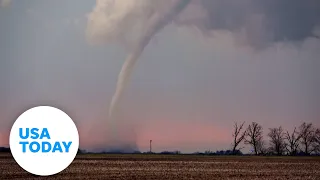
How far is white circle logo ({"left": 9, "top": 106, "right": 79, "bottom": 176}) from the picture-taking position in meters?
39.3

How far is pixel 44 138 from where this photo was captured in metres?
39.2

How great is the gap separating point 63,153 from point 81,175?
715 centimetres

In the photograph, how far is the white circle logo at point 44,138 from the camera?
129 ft

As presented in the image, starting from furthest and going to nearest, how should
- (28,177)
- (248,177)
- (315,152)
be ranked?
1. (315,152)
2. (248,177)
3. (28,177)

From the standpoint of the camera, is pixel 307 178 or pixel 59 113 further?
pixel 307 178

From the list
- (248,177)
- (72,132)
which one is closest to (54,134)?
(72,132)

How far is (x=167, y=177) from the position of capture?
45094mm

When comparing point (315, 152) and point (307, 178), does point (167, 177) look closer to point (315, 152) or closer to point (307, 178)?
point (307, 178)

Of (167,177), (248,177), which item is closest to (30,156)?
(167,177)

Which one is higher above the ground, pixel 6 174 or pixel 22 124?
pixel 22 124

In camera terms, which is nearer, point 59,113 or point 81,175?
point 59,113

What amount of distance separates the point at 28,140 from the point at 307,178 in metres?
22.9

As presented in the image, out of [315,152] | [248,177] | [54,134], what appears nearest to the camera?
[54,134]

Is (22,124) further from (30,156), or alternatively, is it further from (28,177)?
(28,177)
